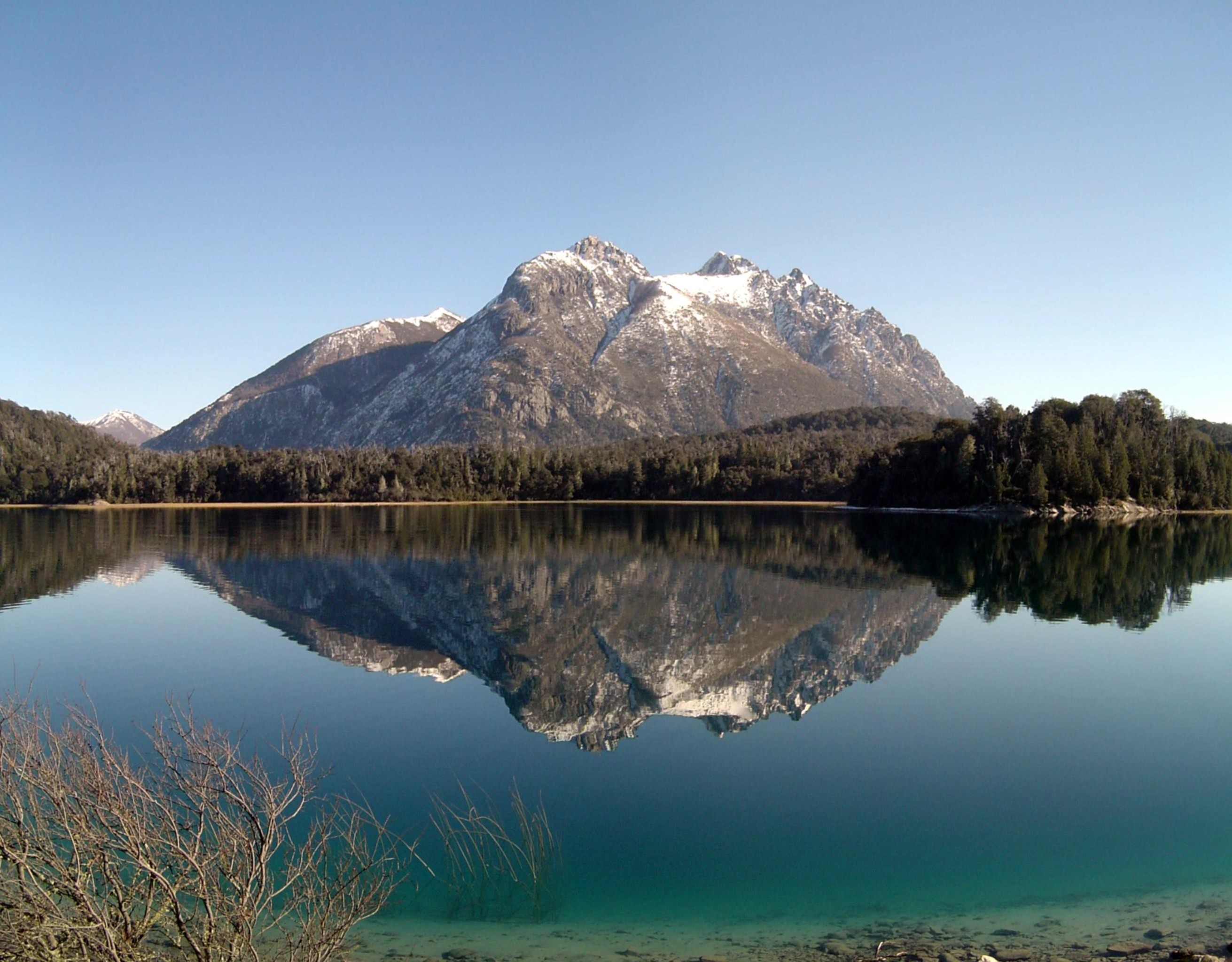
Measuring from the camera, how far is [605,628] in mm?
32750

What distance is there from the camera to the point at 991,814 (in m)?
15.1

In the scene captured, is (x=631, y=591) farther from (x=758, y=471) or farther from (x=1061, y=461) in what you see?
(x=758, y=471)

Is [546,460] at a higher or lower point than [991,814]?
higher

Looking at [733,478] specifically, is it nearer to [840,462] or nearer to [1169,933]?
[840,462]

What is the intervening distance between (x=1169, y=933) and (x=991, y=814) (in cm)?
416

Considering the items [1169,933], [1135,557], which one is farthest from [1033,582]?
[1169,933]

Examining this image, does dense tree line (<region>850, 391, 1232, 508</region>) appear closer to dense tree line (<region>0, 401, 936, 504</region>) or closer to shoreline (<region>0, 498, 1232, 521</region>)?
shoreline (<region>0, 498, 1232, 521</region>)

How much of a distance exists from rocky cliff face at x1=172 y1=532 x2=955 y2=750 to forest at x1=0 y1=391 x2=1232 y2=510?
87458 mm

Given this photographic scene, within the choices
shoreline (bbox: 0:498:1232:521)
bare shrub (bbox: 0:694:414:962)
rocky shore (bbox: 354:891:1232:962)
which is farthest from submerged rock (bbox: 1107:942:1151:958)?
shoreline (bbox: 0:498:1232:521)

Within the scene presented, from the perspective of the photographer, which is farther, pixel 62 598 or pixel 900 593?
pixel 900 593

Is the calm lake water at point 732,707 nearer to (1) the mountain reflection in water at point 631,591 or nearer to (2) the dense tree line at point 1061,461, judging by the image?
(1) the mountain reflection in water at point 631,591

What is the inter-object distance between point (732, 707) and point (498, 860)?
33.6 feet

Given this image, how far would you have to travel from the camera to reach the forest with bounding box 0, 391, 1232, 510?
410ft

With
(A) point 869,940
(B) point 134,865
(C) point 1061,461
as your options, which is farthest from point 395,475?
(B) point 134,865
